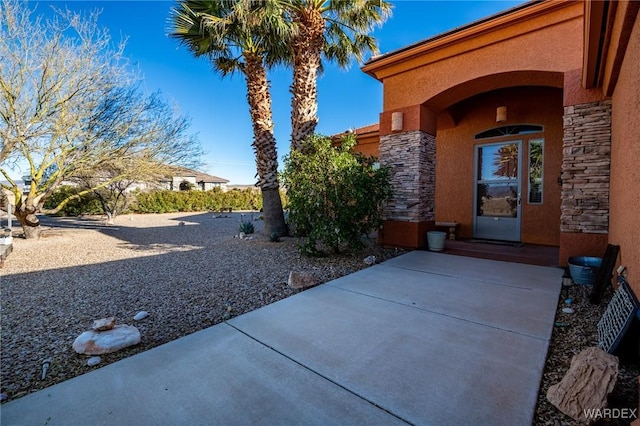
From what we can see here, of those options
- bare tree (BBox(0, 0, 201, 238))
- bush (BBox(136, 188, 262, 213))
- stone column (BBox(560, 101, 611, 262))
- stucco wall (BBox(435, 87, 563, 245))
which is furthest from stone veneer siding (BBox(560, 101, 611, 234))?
bush (BBox(136, 188, 262, 213))

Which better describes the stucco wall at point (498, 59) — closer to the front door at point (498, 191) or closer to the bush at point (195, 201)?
the front door at point (498, 191)

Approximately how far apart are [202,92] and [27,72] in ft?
26.1

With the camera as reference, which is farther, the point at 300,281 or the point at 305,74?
the point at 305,74

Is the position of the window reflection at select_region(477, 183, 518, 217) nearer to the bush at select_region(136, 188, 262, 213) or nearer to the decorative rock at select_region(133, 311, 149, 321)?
the decorative rock at select_region(133, 311, 149, 321)

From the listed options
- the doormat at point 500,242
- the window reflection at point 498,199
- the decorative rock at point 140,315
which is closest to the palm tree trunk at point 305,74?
the window reflection at point 498,199

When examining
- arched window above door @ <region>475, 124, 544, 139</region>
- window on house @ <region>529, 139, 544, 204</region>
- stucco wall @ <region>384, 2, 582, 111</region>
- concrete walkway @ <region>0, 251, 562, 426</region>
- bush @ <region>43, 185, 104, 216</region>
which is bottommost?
concrete walkway @ <region>0, 251, 562, 426</region>

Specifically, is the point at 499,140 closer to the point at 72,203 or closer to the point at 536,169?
the point at 536,169

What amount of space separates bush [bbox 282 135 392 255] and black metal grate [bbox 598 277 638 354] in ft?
14.5

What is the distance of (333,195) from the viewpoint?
6.89 meters

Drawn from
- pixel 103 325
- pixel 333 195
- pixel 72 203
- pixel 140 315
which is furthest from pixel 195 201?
pixel 103 325

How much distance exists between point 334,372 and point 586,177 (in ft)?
19.7

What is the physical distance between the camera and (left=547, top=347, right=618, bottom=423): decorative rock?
2.08 m

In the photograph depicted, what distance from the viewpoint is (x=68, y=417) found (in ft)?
7.02

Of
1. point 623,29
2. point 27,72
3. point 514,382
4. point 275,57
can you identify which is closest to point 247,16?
point 275,57
